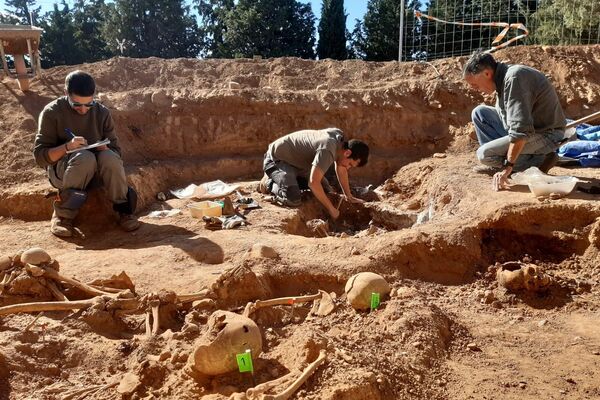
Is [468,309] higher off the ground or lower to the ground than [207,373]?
lower

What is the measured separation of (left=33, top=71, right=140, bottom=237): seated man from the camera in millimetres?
4395

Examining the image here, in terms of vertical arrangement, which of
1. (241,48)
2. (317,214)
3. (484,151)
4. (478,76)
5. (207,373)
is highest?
(241,48)

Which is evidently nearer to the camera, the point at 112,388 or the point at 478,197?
the point at 112,388

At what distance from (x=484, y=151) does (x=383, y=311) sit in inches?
118

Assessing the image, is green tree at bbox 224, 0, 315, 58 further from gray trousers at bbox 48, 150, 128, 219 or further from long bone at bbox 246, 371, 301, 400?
long bone at bbox 246, 371, 301, 400

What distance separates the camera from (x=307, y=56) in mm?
19703

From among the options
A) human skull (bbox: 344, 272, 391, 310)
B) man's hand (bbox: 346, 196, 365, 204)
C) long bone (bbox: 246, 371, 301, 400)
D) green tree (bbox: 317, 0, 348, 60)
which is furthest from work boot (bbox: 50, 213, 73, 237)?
green tree (bbox: 317, 0, 348, 60)

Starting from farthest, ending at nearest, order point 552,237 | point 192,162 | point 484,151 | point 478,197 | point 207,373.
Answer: point 192,162, point 484,151, point 478,197, point 552,237, point 207,373

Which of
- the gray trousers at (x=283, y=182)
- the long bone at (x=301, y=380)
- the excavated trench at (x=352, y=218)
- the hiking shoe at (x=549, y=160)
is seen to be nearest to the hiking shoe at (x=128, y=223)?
the excavated trench at (x=352, y=218)

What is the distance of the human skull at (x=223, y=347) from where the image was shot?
2.12m

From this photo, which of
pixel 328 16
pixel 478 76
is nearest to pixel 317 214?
pixel 478 76

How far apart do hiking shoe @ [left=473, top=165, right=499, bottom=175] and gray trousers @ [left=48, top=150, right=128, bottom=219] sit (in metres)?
3.80

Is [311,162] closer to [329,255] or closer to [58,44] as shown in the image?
[329,255]

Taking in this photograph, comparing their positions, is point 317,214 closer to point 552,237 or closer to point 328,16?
point 552,237
